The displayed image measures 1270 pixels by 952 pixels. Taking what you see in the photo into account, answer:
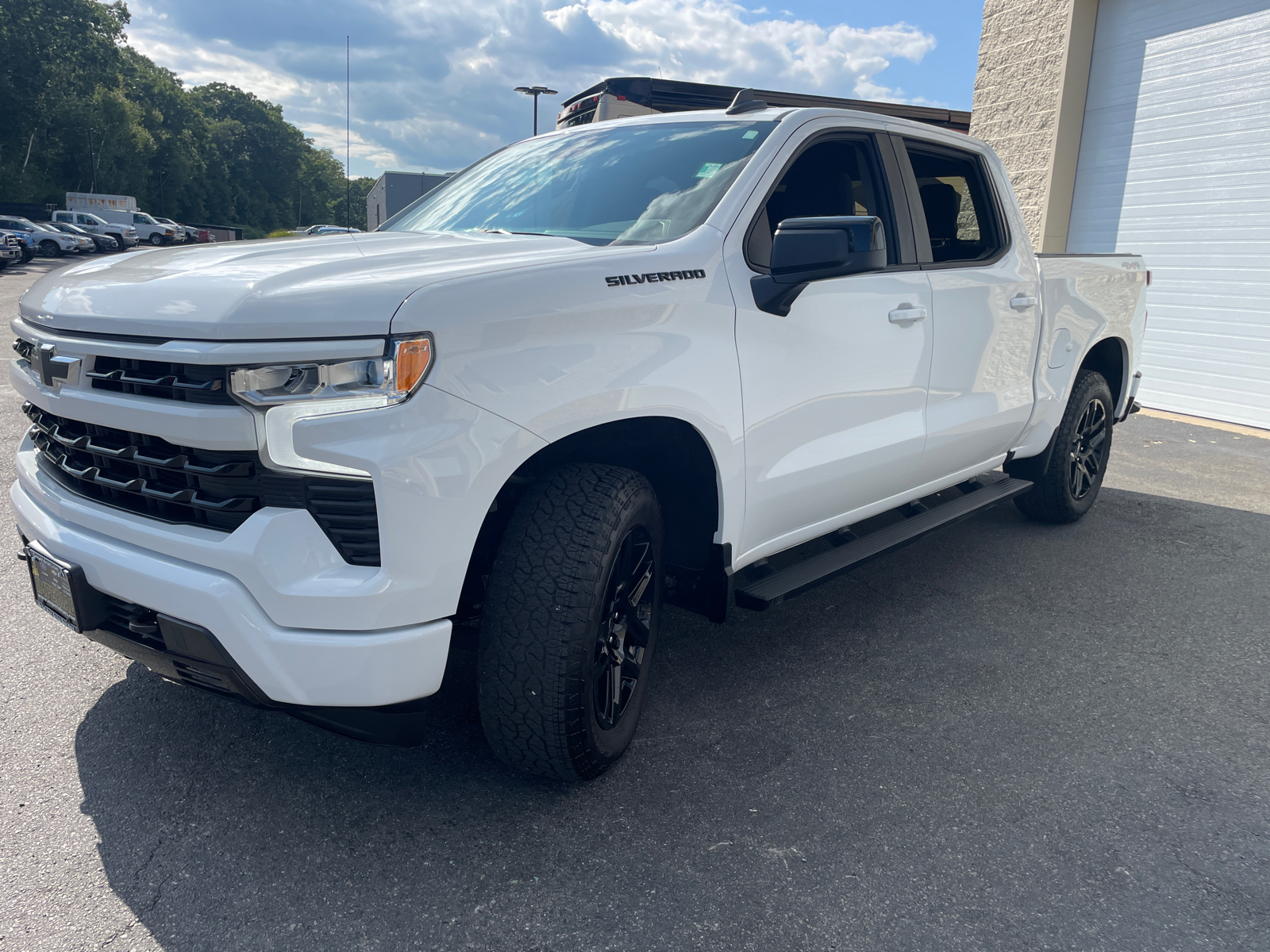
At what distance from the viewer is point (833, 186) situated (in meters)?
3.51

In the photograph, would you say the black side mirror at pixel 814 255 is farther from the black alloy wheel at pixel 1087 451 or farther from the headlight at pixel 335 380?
the black alloy wheel at pixel 1087 451

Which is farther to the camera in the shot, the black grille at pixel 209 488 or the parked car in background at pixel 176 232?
the parked car in background at pixel 176 232

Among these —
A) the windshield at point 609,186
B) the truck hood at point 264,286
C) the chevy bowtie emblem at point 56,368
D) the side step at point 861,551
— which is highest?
the windshield at point 609,186

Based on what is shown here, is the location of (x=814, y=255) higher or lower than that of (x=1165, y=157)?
lower

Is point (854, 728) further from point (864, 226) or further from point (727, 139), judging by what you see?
point (727, 139)

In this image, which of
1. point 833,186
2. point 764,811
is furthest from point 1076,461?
point 764,811

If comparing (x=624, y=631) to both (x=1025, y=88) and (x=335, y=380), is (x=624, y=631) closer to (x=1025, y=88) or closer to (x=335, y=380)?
(x=335, y=380)

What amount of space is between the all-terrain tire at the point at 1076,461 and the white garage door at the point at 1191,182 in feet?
15.8

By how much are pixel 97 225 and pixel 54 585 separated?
1964 inches

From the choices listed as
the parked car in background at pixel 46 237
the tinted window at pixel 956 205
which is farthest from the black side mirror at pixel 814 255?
the parked car in background at pixel 46 237

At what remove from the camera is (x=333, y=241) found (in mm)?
2797

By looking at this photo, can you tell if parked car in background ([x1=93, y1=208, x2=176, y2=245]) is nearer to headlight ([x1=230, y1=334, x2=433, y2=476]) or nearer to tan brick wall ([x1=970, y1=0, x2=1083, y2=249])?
tan brick wall ([x1=970, y1=0, x2=1083, y2=249])

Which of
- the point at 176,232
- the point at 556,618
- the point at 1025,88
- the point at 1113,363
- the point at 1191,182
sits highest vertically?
the point at 1025,88

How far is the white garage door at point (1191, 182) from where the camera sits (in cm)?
876
